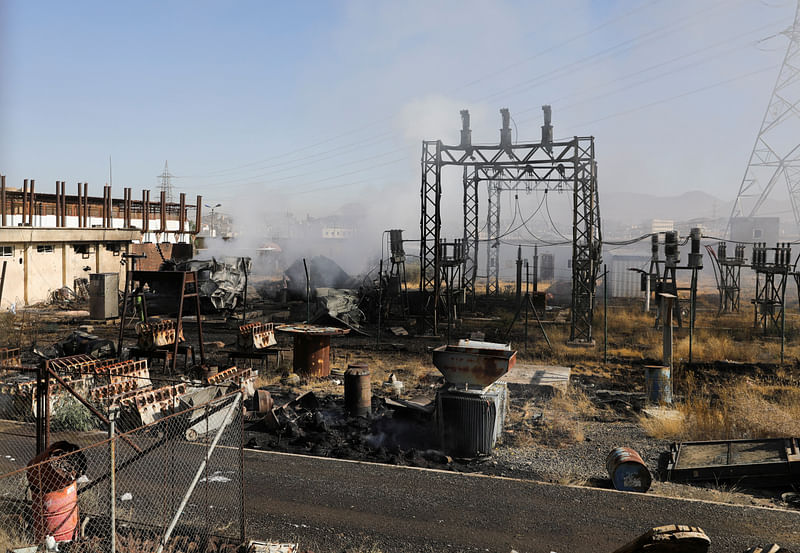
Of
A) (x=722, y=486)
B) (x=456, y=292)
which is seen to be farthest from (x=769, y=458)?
(x=456, y=292)

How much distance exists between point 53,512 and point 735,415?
11.0 meters

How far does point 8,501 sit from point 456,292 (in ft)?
59.8

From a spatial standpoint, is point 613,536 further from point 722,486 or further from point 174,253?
point 174,253

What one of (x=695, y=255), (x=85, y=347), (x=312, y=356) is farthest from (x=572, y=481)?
(x=85, y=347)

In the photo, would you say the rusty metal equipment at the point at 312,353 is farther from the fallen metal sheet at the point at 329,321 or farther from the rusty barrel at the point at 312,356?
the fallen metal sheet at the point at 329,321

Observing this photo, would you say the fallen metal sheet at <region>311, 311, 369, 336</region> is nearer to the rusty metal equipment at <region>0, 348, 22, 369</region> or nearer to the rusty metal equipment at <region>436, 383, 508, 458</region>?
the rusty metal equipment at <region>0, 348, 22, 369</region>

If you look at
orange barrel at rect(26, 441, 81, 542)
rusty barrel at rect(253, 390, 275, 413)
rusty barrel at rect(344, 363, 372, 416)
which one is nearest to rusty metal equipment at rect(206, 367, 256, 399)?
rusty barrel at rect(253, 390, 275, 413)

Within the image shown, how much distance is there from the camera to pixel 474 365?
392 inches

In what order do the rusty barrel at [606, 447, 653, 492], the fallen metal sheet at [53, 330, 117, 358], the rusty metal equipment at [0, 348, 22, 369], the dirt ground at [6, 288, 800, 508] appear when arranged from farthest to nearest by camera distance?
the fallen metal sheet at [53, 330, 117, 358]
the rusty metal equipment at [0, 348, 22, 369]
the dirt ground at [6, 288, 800, 508]
the rusty barrel at [606, 447, 653, 492]

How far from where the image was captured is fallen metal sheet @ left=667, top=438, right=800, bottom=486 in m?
8.42

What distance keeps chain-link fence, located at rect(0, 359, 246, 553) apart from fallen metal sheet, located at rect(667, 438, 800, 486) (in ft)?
20.7

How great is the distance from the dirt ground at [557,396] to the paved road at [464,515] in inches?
30.0

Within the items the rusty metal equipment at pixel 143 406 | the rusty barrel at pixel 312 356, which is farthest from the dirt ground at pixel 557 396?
the rusty metal equipment at pixel 143 406

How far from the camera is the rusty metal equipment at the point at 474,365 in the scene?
9875 millimetres
